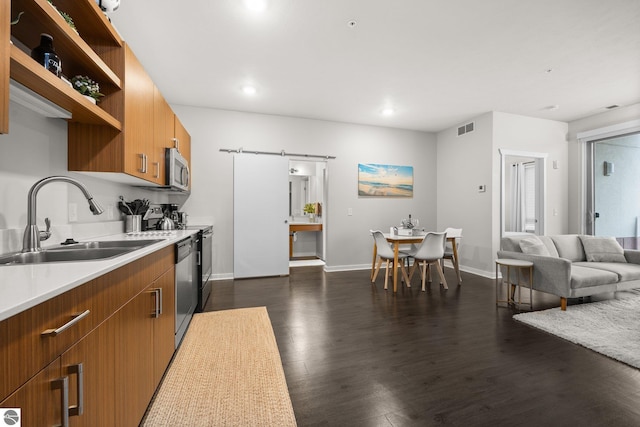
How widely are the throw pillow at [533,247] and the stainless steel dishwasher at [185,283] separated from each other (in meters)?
3.78

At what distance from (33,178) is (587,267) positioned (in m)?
5.20

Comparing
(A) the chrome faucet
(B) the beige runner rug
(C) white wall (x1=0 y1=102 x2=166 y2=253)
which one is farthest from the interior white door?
(A) the chrome faucet

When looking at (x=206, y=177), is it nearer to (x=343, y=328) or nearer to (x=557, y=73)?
(x=343, y=328)

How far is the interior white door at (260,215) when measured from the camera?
4457 millimetres

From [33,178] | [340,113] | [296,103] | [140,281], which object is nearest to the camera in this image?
[140,281]

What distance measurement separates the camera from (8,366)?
2.00 ft

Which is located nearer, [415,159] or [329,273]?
[329,273]

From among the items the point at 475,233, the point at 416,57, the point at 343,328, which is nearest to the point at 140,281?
the point at 343,328

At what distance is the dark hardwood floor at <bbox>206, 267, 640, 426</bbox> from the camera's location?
1.51m

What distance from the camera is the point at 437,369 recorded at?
1.93 meters

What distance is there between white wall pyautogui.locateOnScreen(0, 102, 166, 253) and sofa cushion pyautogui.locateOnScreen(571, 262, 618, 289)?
15.0 feet

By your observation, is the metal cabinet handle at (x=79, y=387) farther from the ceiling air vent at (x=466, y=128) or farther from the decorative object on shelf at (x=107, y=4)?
the ceiling air vent at (x=466, y=128)

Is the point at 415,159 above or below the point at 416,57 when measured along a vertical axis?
below

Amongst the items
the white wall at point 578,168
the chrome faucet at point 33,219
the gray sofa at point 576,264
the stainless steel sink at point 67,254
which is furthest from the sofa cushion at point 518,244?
the chrome faucet at point 33,219
